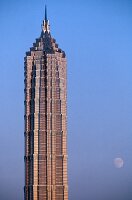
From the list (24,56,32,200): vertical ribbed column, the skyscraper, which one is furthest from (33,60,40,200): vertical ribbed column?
(24,56,32,200): vertical ribbed column

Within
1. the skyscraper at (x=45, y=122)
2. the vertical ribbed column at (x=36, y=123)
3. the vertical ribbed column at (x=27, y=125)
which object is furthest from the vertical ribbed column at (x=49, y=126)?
the vertical ribbed column at (x=27, y=125)

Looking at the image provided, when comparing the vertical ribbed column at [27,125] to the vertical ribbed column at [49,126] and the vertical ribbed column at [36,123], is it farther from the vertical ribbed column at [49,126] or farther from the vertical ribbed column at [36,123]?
the vertical ribbed column at [49,126]

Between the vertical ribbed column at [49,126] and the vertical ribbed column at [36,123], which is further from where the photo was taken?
the vertical ribbed column at [49,126]

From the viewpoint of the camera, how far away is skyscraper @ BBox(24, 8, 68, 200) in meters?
103

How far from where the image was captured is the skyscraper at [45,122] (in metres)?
103

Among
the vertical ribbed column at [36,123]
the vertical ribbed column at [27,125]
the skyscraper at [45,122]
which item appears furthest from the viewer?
the vertical ribbed column at [27,125]

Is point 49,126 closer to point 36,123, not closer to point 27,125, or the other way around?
point 36,123

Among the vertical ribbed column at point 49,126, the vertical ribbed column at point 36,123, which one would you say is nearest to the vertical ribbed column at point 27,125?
the vertical ribbed column at point 36,123

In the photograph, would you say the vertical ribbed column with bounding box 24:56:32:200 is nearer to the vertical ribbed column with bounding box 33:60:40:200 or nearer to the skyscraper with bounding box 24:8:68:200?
the skyscraper with bounding box 24:8:68:200

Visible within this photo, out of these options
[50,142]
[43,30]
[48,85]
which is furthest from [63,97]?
[43,30]

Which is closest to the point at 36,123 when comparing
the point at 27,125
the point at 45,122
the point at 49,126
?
the point at 45,122

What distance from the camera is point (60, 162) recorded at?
4176 inches

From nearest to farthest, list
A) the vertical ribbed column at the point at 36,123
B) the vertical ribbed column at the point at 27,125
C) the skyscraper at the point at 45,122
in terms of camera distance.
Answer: the vertical ribbed column at the point at 36,123, the skyscraper at the point at 45,122, the vertical ribbed column at the point at 27,125

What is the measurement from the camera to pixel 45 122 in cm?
10725
